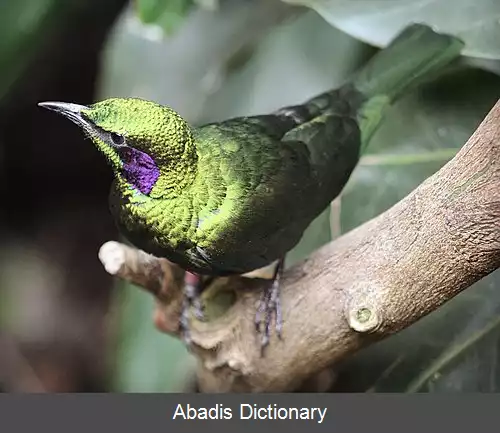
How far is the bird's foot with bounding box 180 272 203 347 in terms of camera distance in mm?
1000

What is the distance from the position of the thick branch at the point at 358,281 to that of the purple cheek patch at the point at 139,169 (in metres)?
0.11

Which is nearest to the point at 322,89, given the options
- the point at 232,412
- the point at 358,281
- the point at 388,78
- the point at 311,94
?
the point at 311,94

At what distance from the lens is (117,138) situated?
75 cm

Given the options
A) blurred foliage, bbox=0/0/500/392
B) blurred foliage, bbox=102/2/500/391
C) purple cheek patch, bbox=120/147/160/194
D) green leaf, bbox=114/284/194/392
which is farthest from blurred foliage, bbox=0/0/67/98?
purple cheek patch, bbox=120/147/160/194

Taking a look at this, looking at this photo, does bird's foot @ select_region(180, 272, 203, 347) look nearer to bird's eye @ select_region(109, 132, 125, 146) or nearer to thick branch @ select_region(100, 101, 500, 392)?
thick branch @ select_region(100, 101, 500, 392)

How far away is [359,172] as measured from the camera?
3.47 feet

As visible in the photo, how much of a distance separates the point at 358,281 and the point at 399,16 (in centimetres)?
41

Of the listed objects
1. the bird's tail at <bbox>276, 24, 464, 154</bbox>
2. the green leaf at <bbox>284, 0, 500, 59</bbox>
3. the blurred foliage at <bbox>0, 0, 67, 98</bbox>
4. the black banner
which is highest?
the blurred foliage at <bbox>0, 0, 67, 98</bbox>

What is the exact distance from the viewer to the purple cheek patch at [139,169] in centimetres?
76

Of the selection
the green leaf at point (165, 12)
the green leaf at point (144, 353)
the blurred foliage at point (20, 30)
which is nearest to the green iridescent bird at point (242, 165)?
the green leaf at point (144, 353)

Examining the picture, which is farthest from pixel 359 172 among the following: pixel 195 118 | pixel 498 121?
pixel 498 121

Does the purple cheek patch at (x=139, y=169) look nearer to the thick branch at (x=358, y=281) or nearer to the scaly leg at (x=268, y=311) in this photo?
the thick branch at (x=358, y=281)

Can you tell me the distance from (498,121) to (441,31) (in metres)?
0.33

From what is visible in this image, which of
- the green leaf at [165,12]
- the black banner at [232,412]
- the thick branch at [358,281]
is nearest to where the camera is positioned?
the thick branch at [358,281]
